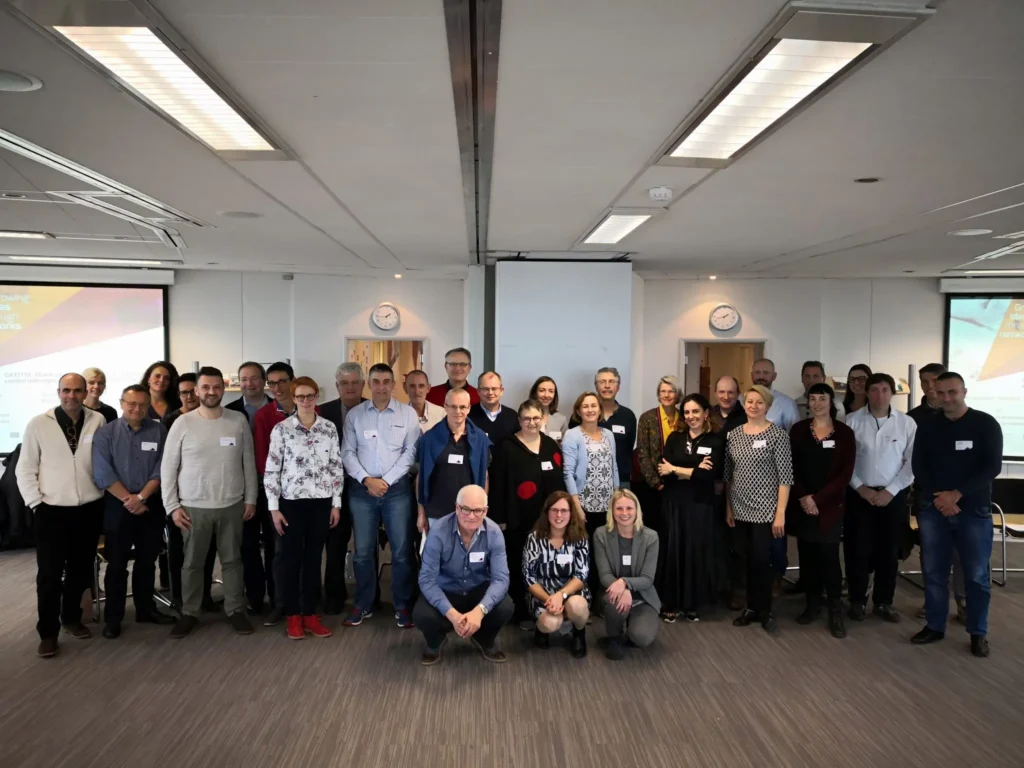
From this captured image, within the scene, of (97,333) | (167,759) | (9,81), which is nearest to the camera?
(9,81)

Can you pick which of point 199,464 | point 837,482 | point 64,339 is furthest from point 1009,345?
point 64,339

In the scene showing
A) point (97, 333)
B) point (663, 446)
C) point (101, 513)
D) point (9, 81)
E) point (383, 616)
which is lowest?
point (383, 616)

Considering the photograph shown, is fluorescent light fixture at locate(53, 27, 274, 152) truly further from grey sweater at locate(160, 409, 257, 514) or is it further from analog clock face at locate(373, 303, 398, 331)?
analog clock face at locate(373, 303, 398, 331)

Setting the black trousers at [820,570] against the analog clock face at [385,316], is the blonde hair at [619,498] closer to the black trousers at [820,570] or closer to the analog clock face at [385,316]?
the black trousers at [820,570]

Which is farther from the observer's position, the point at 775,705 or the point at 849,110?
the point at 775,705

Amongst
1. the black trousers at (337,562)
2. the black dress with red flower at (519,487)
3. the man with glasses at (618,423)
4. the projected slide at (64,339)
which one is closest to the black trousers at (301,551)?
the black trousers at (337,562)

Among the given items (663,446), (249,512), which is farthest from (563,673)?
(249,512)

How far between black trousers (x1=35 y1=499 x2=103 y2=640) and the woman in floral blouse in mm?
1066

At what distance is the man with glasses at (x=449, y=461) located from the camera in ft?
13.3

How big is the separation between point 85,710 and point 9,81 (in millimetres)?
2729

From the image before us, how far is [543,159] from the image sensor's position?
3.13m

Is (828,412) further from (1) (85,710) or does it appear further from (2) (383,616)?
Result: (1) (85,710)

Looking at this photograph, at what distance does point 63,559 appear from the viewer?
148 inches

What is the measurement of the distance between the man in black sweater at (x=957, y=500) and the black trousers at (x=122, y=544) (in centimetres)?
464
